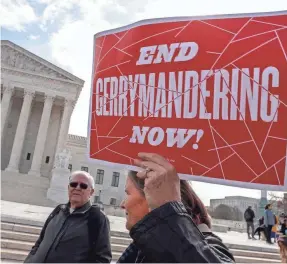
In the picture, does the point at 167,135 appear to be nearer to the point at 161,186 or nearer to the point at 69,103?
the point at 161,186

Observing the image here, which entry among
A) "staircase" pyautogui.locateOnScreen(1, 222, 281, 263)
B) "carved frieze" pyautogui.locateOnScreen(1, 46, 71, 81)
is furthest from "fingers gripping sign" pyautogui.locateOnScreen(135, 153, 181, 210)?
"carved frieze" pyautogui.locateOnScreen(1, 46, 71, 81)

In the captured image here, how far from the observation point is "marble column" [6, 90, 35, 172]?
3323 centimetres

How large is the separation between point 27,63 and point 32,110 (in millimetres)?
5560

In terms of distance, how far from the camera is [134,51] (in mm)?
1538

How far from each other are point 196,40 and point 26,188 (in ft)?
101

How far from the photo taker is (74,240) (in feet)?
8.89

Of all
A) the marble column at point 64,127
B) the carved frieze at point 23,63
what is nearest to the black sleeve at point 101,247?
the marble column at point 64,127

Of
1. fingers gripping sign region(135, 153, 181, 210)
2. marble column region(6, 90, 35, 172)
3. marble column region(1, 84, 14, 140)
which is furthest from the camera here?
marble column region(1, 84, 14, 140)

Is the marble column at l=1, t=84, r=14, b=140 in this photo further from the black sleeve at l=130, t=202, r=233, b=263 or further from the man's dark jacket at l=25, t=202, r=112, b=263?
the black sleeve at l=130, t=202, r=233, b=263

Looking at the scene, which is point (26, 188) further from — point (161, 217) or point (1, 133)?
point (161, 217)

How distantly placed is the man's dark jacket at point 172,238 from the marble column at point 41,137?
34.4 metres

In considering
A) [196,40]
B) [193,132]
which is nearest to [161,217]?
[193,132]

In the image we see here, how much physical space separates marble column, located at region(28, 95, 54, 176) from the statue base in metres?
6.41

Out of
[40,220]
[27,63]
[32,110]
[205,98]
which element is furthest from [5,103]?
[205,98]
